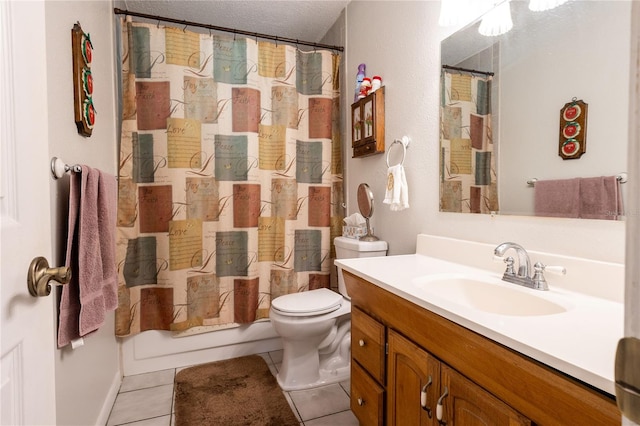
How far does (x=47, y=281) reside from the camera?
56 centimetres

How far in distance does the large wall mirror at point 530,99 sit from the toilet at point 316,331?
0.74 metres

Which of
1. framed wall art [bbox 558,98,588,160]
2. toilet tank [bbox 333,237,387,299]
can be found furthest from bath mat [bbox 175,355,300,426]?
framed wall art [bbox 558,98,588,160]

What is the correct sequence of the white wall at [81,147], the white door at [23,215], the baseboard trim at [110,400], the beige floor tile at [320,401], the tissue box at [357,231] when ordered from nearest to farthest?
the white door at [23,215]
the white wall at [81,147]
the baseboard trim at [110,400]
the beige floor tile at [320,401]
the tissue box at [357,231]

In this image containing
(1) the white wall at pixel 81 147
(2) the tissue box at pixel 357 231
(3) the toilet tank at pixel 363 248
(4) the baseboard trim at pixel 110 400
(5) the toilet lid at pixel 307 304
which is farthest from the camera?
(2) the tissue box at pixel 357 231

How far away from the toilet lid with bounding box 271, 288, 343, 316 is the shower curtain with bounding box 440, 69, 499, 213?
0.82 m

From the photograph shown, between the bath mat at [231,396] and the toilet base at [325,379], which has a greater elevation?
the toilet base at [325,379]

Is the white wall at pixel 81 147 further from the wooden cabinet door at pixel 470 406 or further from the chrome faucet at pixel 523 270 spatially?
the chrome faucet at pixel 523 270

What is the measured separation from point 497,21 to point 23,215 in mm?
1550

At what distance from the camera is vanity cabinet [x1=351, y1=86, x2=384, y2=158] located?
1.86 meters

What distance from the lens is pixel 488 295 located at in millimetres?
1091

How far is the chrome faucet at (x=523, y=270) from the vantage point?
979mm

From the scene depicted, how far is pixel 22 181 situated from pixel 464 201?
1387mm

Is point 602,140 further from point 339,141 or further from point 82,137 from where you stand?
point 82,137

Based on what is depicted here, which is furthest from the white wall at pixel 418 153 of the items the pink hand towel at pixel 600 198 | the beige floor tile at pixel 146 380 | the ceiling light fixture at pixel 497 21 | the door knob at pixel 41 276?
the beige floor tile at pixel 146 380
